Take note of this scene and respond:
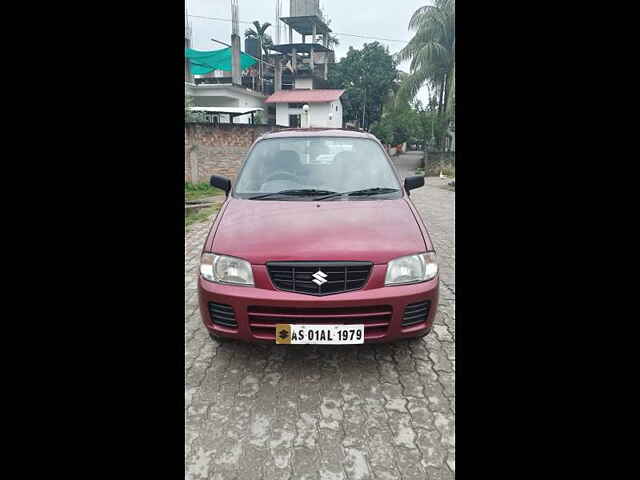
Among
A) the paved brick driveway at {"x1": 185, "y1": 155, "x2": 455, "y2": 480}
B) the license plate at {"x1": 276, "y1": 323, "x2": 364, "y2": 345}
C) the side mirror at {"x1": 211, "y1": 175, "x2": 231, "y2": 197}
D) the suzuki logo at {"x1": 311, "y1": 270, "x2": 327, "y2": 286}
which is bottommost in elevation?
the paved brick driveway at {"x1": 185, "y1": 155, "x2": 455, "y2": 480}

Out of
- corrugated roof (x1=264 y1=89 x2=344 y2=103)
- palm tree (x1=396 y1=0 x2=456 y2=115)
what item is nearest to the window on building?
corrugated roof (x1=264 y1=89 x2=344 y2=103)

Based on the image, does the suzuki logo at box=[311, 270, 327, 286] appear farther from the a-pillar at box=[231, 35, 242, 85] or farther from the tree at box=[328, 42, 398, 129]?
the tree at box=[328, 42, 398, 129]

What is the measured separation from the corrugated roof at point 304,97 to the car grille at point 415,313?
26826 mm

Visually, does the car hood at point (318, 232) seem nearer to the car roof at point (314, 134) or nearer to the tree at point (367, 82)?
the car roof at point (314, 134)

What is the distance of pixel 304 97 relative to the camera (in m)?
27.8

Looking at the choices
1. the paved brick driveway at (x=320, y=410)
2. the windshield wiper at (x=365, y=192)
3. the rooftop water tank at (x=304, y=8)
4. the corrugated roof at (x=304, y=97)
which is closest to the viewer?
the paved brick driveway at (x=320, y=410)

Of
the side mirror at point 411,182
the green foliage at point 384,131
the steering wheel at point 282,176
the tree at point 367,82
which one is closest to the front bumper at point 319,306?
the steering wheel at point 282,176

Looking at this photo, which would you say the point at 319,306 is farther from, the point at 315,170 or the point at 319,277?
the point at 315,170

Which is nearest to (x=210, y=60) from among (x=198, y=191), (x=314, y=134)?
(x=198, y=191)

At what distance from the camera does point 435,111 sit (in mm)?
21141

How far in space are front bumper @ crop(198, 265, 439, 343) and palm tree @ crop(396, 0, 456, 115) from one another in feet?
59.6

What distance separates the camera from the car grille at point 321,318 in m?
2.25

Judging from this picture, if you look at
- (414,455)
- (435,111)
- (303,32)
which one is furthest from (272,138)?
(303,32)

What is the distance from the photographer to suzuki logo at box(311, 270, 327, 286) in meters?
2.24
